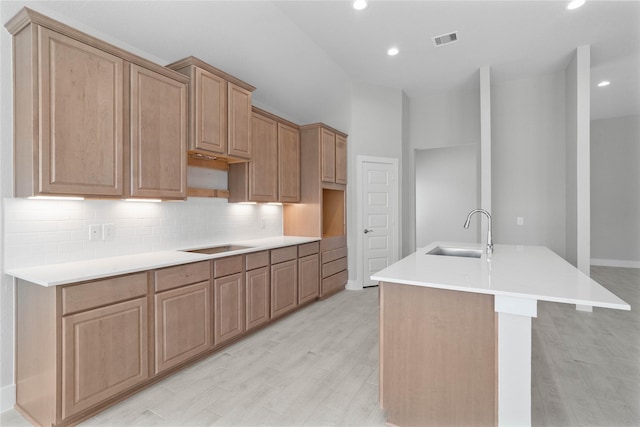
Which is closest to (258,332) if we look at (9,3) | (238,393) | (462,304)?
(238,393)

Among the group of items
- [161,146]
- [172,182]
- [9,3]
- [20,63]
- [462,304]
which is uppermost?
[9,3]

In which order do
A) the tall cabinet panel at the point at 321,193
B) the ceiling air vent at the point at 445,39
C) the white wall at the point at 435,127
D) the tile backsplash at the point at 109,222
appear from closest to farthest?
the tile backsplash at the point at 109,222 → the ceiling air vent at the point at 445,39 → the tall cabinet panel at the point at 321,193 → the white wall at the point at 435,127

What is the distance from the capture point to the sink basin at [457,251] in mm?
2762

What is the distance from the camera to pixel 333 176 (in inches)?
177

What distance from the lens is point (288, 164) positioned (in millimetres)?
4078

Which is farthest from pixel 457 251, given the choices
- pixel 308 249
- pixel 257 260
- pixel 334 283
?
pixel 334 283

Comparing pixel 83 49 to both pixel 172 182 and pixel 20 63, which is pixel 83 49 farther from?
pixel 172 182

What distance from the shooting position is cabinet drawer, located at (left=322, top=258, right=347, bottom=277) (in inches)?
170

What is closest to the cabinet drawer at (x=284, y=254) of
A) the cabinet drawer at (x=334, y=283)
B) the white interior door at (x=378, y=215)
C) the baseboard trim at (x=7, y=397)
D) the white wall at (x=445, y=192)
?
the cabinet drawer at (x=334, y=283)

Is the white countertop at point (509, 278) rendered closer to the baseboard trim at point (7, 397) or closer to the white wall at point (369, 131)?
the baseboard trim at point (7, 397)

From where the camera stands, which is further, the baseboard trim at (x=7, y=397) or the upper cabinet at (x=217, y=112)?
the upper cabinet at (x=217, y=112)

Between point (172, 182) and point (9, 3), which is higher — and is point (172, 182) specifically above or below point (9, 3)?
below

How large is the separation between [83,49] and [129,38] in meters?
0.70

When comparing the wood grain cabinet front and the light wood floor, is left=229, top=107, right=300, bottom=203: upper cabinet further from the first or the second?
the light wood floor
